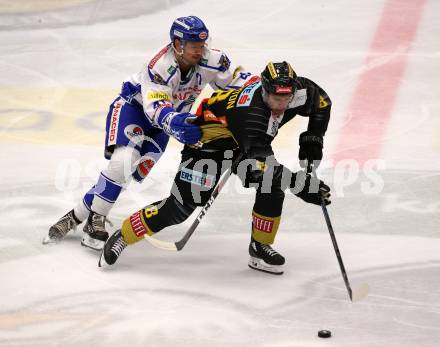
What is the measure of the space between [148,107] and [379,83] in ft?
12.1

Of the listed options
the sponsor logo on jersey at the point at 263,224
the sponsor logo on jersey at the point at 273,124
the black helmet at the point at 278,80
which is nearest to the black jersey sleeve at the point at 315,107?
the sponsor logo on jersey at the point at 273,124

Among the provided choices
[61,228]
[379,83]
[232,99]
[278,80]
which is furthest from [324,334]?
[379,83]

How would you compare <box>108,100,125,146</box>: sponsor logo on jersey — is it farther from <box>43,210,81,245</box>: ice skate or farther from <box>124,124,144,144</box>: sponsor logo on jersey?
<box>43,210,81,245</box>: ice skate

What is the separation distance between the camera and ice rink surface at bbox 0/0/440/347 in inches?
189

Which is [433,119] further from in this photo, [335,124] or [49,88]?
[49,88]

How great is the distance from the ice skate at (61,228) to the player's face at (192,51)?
1.30 metres

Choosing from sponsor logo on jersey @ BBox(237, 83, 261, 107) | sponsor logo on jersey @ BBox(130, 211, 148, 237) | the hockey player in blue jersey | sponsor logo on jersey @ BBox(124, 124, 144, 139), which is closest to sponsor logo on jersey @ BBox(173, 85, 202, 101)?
the hockey player in blue jersey

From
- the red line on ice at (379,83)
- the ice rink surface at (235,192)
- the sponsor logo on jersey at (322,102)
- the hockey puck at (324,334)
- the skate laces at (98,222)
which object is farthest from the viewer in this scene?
the red line on ice at (379,83)

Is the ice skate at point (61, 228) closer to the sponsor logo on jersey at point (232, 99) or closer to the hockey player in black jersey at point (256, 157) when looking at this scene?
the hockey player in black jersey at point (256, 157)

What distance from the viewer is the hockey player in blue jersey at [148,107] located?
5.51 metres

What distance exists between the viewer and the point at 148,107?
547cm

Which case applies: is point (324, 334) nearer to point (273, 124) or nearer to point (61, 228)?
point (273, 124)

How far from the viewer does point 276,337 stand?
4562mm

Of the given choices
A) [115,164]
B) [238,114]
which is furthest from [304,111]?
[115,164]
